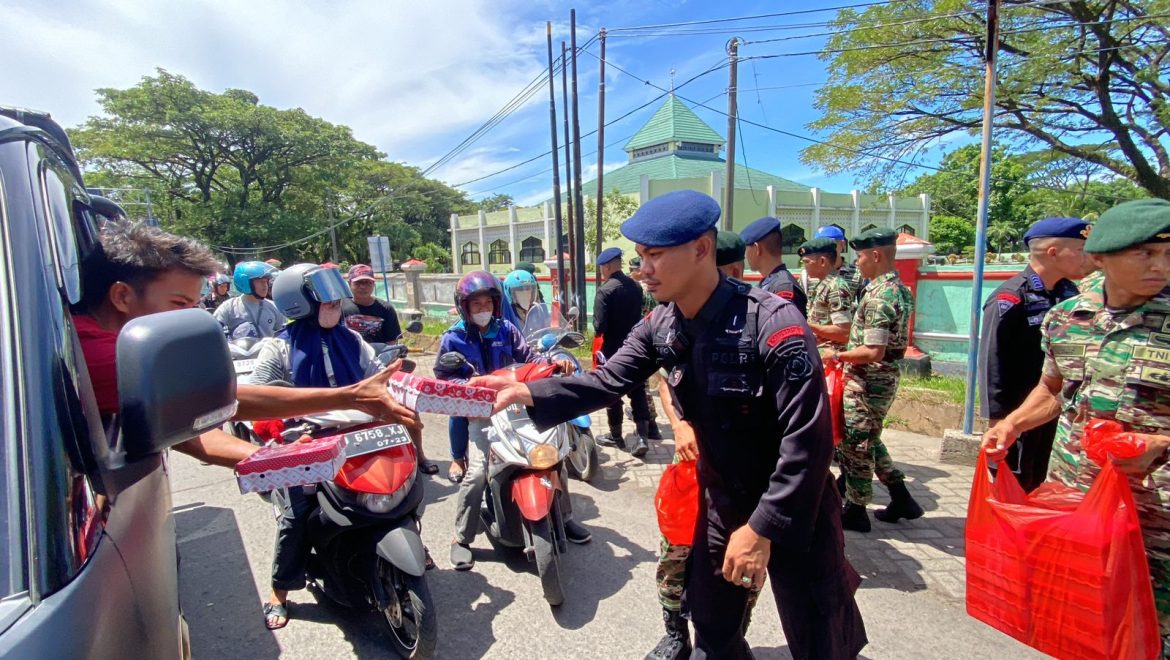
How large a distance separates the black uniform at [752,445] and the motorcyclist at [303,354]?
1.36 m

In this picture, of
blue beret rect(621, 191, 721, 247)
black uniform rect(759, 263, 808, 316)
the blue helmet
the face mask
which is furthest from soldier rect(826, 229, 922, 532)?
the blue helmet

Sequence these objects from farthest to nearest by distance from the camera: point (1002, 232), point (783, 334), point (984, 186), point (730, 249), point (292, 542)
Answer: point (1002, 232) < point (984, 186) < point (730, 249) < point (292, 542) < point (783, 334)

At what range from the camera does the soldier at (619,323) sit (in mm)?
5266

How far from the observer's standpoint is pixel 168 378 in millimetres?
1095

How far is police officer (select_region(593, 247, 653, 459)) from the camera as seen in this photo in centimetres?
527

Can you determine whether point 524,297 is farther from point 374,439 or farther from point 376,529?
point 376,529

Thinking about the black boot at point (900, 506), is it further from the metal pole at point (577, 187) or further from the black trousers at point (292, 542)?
the metal pole at point (577, 187)

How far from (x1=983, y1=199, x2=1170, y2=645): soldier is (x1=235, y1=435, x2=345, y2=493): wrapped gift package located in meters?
2.55

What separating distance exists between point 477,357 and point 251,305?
12.5 ft

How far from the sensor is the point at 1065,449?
2.18 metres

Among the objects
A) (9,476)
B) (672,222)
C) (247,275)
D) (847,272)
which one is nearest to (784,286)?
(847,272)

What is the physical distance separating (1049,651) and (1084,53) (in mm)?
11540

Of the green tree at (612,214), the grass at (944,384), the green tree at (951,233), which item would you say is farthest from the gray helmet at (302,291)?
the green tree at (951,233)

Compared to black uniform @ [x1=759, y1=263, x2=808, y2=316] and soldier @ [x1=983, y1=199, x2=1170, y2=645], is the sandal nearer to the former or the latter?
black uniform @ [x1=759, y1=263, x2=808, y2=316]
